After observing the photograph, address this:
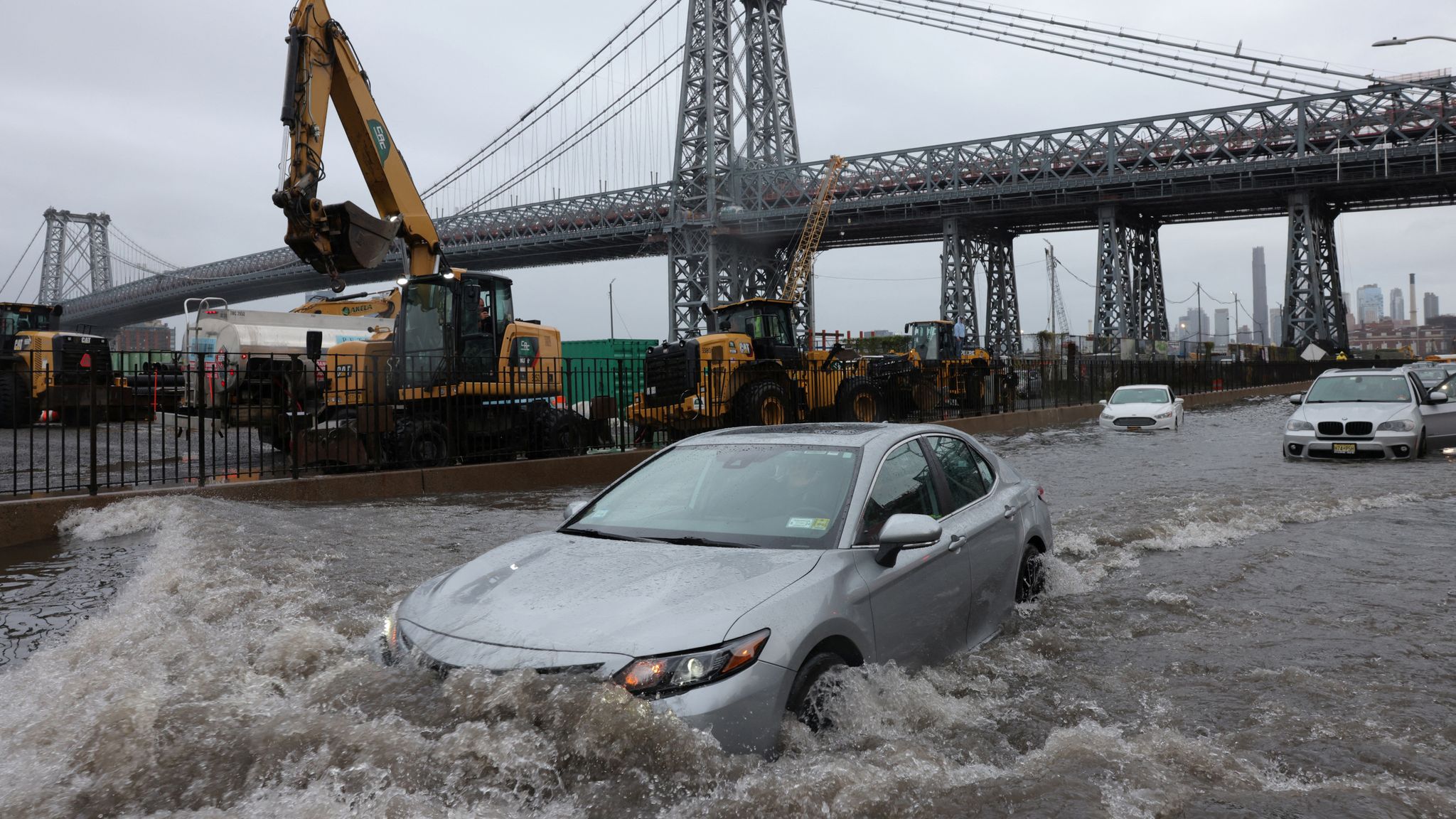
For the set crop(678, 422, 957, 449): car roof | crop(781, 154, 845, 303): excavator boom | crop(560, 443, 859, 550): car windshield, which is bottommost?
crop(560, 443, 859, 550): car windshield

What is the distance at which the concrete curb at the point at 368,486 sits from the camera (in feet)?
30.8

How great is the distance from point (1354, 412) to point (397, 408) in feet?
47.4

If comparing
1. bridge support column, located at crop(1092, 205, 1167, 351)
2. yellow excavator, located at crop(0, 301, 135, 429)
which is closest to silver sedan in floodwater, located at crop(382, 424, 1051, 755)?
yellow excavator, located at crop(0, 301, 135, 429)

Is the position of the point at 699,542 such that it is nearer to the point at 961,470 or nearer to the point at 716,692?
the point at 716,692

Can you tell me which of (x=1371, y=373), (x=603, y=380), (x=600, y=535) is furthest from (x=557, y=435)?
(x=1371, y=373)

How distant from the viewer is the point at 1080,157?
59156mm

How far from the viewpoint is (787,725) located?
132 inches

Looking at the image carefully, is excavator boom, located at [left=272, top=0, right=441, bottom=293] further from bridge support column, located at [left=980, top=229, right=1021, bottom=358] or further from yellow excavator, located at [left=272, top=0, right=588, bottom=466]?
bridge support column, located at [left=980, top=229, right=1021, bottom=358]

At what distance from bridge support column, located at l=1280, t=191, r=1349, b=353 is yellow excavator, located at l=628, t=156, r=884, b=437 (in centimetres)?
4277

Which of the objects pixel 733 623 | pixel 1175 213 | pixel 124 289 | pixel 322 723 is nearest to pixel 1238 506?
pixel 733 623

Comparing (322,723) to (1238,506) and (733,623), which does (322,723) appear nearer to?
(733,623)

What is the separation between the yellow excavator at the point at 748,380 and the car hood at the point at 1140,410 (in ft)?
23.5

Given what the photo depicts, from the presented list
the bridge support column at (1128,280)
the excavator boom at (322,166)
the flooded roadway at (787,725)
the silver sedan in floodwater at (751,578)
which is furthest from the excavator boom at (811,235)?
the silver sedan in floodwater at (751,578)

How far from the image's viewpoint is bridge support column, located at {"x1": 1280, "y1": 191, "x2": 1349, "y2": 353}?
54219mm
